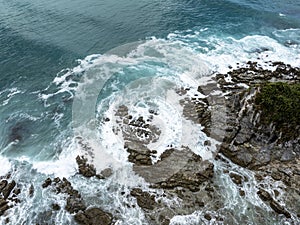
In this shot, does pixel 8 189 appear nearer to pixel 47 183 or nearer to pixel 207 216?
pixel 47 183

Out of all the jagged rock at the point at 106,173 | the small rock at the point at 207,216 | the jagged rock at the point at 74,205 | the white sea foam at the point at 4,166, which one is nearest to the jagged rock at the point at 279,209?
the small rock at the point at 207,216

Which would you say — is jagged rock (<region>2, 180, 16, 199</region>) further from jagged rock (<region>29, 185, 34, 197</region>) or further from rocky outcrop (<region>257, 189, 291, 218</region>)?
rocky outcrop (<region>257, 189, 291, 218</region>)

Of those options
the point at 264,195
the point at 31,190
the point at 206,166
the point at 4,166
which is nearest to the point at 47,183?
the point at 31,190

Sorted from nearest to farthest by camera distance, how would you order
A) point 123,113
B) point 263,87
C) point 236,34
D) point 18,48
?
point 263,87 → point 123,113 → point 18,48 → point 236,34

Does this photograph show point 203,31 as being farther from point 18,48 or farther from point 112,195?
point 112,195

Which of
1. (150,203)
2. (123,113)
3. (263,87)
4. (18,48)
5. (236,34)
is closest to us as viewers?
(150,203)

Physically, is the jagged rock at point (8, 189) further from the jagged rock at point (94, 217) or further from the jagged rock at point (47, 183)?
the jagged rock at point (94, 217)

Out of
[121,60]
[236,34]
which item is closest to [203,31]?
[236,34]

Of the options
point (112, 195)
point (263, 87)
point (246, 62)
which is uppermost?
point (263, 87)
